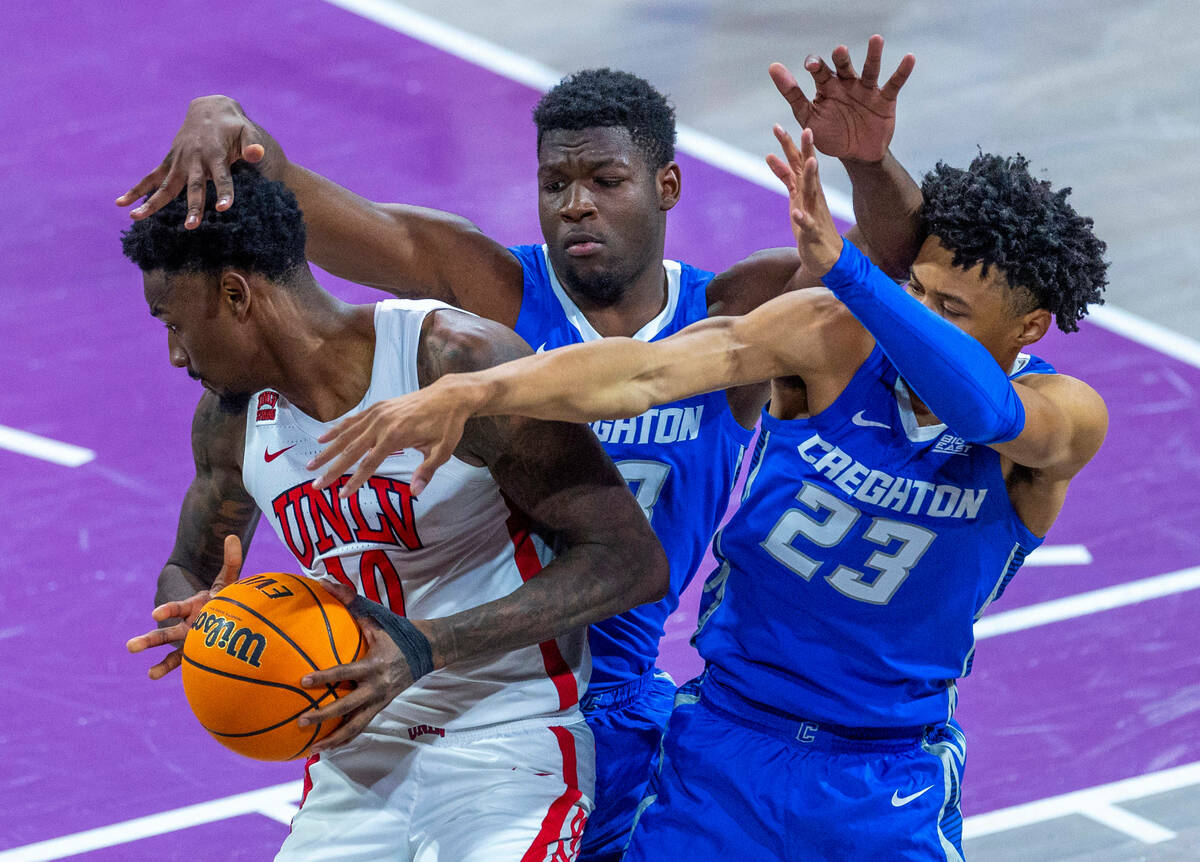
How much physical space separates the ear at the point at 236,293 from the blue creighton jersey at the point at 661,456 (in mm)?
1196

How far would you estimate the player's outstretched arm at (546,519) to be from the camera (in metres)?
4.11

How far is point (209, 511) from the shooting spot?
15.7 feet

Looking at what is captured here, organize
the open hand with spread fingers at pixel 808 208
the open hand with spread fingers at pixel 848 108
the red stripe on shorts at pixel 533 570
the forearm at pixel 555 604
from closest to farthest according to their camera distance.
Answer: the open hand with spread fingers at pixel 808 208 < the forearm at pixel 555 604 < the red stripe on shorts at pixel 533 570 < the open hand with spread fingers at pixel 848 108

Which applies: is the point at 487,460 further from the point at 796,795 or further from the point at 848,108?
the point at 848,108

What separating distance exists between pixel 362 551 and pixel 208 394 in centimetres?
71

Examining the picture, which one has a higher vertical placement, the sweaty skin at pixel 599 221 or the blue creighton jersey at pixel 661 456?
the sweaty skin at pixel 599 221

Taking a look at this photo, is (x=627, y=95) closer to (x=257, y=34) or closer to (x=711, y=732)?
(x=711, y=732)

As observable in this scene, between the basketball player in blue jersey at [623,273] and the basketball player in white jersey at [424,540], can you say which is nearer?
the basketball player in white jersey at [424,540]

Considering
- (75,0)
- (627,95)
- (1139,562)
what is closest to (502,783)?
(627,95)

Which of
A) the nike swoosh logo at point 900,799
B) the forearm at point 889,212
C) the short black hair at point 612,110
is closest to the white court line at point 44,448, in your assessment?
the short black hair at point 612,110

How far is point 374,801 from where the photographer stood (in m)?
4.29

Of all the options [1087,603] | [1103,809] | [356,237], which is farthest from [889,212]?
[1087,603]

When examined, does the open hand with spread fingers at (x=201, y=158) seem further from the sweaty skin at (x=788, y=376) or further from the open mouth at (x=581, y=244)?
the open mouth at (x=581, y=244)

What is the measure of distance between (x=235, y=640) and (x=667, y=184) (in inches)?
91.1
